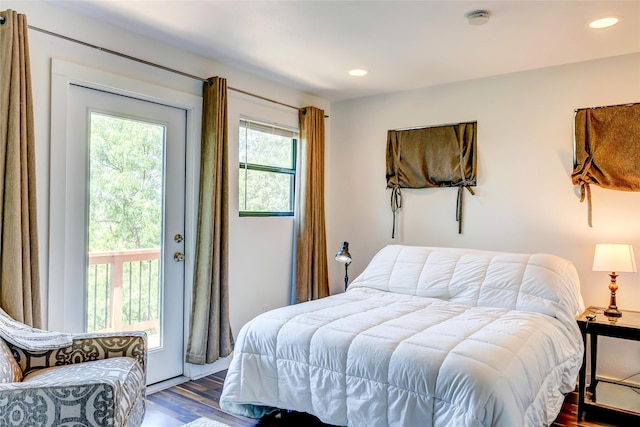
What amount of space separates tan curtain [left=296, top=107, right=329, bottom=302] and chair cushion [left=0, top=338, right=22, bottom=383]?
235cm

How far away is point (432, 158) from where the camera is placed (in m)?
3.86

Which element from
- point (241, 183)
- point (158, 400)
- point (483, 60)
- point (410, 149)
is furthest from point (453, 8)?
point (158, 400)

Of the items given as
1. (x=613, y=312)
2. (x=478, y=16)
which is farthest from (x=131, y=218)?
(x=613, y=312)

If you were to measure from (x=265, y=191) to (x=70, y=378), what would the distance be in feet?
7.42

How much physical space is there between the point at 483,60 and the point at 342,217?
1.96 metres

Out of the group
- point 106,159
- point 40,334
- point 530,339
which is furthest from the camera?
point 106,159

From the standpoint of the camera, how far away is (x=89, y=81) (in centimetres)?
258

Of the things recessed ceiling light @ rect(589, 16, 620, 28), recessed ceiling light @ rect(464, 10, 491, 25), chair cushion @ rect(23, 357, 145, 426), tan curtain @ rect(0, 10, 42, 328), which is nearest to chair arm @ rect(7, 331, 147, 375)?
tan curtain @ rect(0, 10, 42, 328)

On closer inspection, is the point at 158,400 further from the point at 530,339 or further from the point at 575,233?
the point at 575,233

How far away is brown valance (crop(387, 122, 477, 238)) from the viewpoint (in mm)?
3693

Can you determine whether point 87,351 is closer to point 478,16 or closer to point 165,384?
point 165,384

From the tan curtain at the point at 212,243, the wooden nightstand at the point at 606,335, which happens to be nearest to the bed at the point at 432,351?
the wooden nightstand at the point at 606,335

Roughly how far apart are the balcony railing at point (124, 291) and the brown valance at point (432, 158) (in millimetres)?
2184

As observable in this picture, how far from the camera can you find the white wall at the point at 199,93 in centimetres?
238
